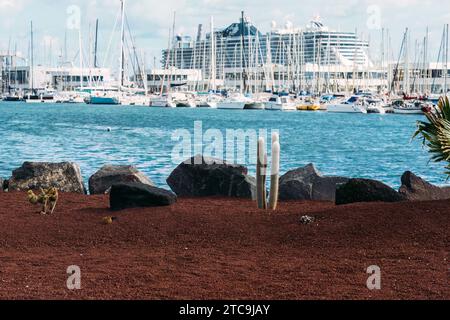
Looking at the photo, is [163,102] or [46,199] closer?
[46,199]

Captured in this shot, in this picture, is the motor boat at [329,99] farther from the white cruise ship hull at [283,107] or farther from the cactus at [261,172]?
the cactus at [261,172]

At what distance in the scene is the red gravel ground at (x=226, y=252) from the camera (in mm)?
9055

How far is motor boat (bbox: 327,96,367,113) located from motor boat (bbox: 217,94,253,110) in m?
14.2

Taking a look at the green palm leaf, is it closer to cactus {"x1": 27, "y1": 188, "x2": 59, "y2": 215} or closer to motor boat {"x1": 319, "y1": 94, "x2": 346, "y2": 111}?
cactus {"x1": 27, "y1": 188, "x2": 59, "y2": 215}

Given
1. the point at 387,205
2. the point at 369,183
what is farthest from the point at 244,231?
the point at 369,183

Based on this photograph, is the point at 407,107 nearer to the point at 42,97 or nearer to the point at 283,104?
the point at 283,104

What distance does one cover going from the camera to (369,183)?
14.3 meters

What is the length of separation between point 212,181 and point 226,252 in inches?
206

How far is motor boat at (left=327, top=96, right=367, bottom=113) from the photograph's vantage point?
101 metres

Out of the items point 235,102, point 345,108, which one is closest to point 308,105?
point 345,108

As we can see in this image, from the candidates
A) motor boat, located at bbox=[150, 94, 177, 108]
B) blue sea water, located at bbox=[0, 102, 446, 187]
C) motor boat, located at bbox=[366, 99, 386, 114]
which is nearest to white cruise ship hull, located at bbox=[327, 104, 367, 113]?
motor boat, located at bbox=[366, 99, 386, 114]

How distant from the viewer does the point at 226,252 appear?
11.0m
